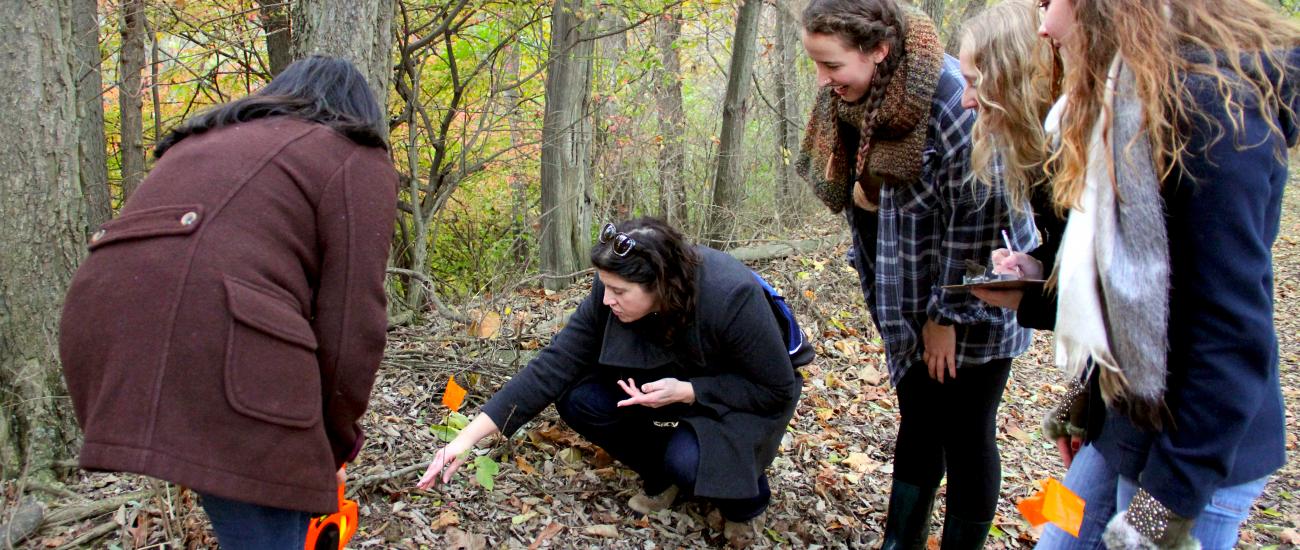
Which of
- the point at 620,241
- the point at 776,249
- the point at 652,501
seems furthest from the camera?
the point at 776,249

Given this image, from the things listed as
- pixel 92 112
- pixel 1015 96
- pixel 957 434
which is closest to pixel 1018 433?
pixel 957 434

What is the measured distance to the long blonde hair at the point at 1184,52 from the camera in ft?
4.56

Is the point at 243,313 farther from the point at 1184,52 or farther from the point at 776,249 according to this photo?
the point at 776,249

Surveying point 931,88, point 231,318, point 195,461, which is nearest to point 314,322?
point 231,318

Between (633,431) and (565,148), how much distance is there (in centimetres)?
350

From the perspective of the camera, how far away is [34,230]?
112 inches

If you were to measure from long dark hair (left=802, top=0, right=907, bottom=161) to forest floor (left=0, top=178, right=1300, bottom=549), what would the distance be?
173cm

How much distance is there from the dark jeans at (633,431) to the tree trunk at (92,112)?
223cm

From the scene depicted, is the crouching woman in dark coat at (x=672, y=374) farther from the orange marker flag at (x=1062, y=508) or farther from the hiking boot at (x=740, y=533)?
the orange marker flag at (x=1062, y=508)

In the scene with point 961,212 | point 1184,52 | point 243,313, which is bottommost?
point 243,313

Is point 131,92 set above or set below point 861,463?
above

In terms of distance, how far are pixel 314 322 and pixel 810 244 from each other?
5.46 metres

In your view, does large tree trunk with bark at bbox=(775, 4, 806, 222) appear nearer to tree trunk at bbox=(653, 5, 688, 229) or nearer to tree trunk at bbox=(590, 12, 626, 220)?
tree trunk at bbox=(653, 5, 688, 229)

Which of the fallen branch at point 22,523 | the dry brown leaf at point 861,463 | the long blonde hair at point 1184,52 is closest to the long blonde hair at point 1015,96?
the long blonde hair at point 1184,52
